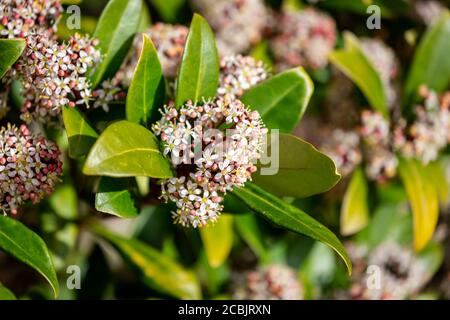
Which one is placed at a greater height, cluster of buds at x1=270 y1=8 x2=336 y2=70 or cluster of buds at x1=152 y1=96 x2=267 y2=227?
cluster of buds at x1=270 y1=8 x2=336 y2=70

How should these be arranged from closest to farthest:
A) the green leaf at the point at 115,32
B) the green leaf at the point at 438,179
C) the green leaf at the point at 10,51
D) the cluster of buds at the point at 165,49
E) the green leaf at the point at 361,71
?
1. the green leaf at the point at 10,51
2. the green leaf at the point at 115,32
3. the cluster of buds at the point at 165,49
4. the green leaf at the point at 361,71
5. the green leaf at the point at 438,179

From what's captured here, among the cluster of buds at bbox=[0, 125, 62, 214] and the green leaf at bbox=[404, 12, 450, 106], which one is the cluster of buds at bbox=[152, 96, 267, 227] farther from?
the green leaf at bbox=[404, 12, 450, 106]

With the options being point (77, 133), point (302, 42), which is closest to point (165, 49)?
point (77, 133)

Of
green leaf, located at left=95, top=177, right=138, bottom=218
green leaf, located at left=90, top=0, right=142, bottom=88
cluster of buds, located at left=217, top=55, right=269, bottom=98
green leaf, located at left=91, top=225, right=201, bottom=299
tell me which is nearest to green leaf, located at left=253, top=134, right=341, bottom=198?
cluster of buds, located at left=217, top=55, right=269, bottom=98

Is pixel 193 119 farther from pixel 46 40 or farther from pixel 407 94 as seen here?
pixel 407 94

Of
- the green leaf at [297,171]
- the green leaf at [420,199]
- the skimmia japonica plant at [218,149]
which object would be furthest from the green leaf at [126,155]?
the green leaf at [420,199]

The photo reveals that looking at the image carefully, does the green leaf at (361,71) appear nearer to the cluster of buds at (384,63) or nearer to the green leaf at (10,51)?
the cluster of buds at (384,63)

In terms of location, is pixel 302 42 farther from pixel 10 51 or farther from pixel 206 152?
pixel 10 51
